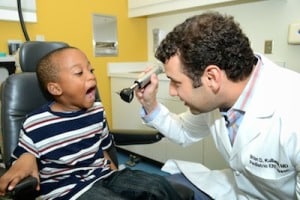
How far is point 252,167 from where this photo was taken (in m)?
0.75

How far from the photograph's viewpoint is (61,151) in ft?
3.20

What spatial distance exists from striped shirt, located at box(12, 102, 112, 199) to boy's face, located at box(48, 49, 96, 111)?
0.05 meters

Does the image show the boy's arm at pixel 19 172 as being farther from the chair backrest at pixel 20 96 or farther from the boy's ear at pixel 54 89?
the boy's ear at pixel 54 89

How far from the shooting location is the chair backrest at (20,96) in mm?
975

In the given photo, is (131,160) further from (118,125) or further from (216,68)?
(216,68)

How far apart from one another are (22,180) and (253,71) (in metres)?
0.71

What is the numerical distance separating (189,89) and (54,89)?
54 centimetres

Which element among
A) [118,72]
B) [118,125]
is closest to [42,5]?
[118,72]

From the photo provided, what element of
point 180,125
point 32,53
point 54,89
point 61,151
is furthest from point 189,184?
point 32,53

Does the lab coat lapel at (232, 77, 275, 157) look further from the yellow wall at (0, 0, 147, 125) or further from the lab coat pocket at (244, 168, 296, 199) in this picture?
the yellow wall at (0, 0, 147, 125)

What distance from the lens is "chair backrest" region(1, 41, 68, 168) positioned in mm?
975

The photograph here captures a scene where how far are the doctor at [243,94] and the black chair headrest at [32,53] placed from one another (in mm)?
556

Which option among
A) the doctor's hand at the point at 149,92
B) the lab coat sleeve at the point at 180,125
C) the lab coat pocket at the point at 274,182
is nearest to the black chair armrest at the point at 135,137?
the lab coat sleeve at the point at 180,125

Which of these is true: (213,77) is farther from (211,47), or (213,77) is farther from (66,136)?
(66,136)
